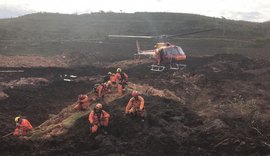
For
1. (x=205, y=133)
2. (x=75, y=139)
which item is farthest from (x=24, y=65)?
(x=205, y=133)

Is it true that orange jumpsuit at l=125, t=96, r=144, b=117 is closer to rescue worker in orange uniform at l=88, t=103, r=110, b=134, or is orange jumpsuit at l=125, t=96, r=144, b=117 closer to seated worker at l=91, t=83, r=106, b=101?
rescue worker in orange uniform at l=88, t=103, r=110, b=134

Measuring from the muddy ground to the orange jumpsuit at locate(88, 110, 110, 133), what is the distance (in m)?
0.32

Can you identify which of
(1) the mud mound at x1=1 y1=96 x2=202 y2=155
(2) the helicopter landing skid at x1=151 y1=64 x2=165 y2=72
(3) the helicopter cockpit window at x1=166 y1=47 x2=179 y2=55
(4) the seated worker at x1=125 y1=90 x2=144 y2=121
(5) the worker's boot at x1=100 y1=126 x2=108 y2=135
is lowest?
(1) the mud mound at x1=1 y1=96 x2=202 y2=155

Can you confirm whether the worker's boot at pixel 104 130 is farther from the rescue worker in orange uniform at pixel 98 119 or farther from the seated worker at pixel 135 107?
the seated worker at pixel 135 107

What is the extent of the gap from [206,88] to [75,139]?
11.6 meters

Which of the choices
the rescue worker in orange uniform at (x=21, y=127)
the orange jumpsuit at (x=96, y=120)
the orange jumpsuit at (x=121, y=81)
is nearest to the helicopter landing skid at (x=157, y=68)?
the orange jumpsuit at (x=121, y=81)

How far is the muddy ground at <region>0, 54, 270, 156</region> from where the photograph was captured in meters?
14.1

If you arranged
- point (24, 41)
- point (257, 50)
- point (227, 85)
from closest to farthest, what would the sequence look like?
point (227, 85), point (257, 50), point (24, 41)

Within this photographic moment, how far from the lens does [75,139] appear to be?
14867 millimetres

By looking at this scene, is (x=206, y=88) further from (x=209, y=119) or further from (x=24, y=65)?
(x=24, y=65)

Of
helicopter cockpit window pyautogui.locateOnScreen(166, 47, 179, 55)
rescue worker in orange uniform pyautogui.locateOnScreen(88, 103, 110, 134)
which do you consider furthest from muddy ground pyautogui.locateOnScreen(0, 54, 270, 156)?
helicopter cockpit window pyautogui.locateOnScreen(166, 47, 179, 55)

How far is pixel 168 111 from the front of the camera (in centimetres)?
1827

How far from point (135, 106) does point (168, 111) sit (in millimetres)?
2177

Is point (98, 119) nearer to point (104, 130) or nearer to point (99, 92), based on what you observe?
point (104, 130)
